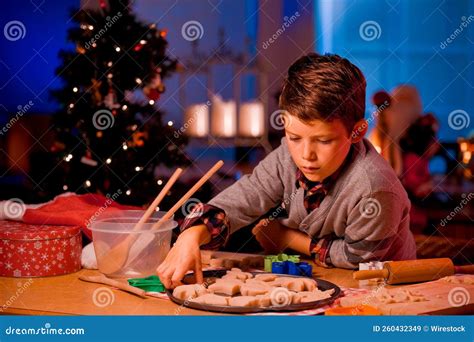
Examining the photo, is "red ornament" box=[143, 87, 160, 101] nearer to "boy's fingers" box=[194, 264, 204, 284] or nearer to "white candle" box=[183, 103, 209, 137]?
"white candle" box=[183, 103, 209, 137]

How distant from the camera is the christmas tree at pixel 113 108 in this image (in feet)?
11.2

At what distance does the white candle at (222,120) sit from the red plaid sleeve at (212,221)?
284 centimetres

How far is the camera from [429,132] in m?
3.62

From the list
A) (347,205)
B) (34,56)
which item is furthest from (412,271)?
(34,56)

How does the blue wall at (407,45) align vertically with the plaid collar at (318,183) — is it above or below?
above

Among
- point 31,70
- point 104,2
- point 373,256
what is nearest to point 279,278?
point 373,256

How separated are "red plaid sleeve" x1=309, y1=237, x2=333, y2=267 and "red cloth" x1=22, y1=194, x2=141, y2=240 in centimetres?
52

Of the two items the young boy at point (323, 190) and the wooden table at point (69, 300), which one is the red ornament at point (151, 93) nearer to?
the young boy at point (323, 190)

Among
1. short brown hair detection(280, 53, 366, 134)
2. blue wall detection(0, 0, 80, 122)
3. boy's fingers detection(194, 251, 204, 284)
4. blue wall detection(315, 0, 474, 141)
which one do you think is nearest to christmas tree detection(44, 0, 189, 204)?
blue wall detection(0, 0, 80, 122)

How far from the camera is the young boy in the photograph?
158 cm

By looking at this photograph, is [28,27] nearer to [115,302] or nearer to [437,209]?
[437,209]

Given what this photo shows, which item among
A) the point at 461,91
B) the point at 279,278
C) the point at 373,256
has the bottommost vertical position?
the point at 279,278

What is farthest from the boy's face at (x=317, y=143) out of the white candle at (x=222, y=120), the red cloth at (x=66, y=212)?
the white candle at (x=222, y=120)

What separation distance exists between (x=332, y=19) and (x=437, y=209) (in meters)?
1.15
